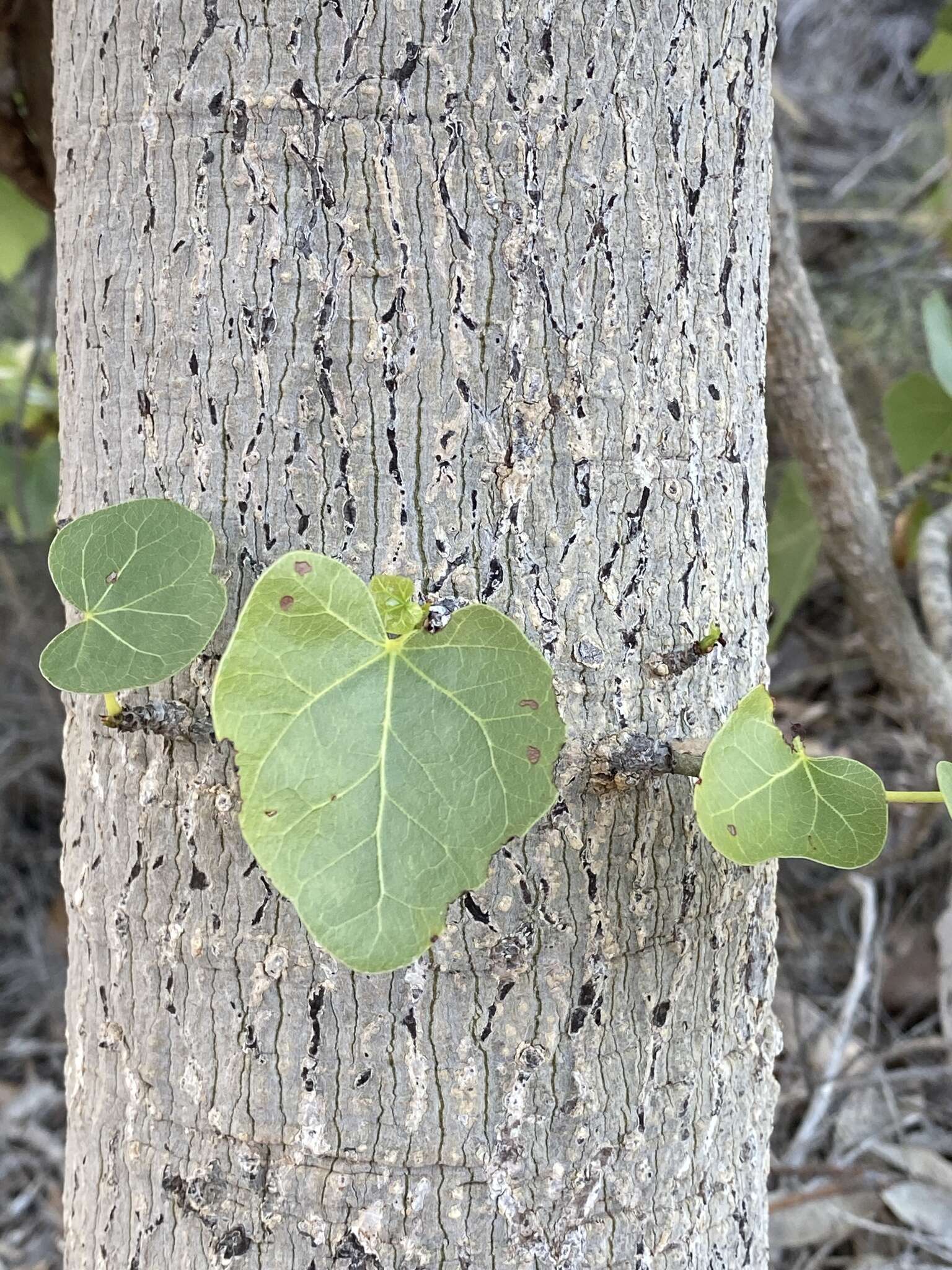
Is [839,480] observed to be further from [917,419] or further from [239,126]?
[239,126]

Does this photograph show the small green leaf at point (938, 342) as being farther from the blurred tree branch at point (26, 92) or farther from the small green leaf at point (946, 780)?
the blurred tree branch at point (26, 92)

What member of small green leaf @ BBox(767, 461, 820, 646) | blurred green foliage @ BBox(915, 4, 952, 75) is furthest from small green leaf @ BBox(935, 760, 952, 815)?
blurred green foliage @ BBox(915, 4, 952, 75)

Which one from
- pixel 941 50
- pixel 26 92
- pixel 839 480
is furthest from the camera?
pixel 941 50

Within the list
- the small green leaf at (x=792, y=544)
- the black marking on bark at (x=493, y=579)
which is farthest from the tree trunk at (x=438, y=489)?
the small green leaf at (x=792, y=544)

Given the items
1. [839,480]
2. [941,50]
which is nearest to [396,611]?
[839,480]

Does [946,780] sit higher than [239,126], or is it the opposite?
[239,126]
